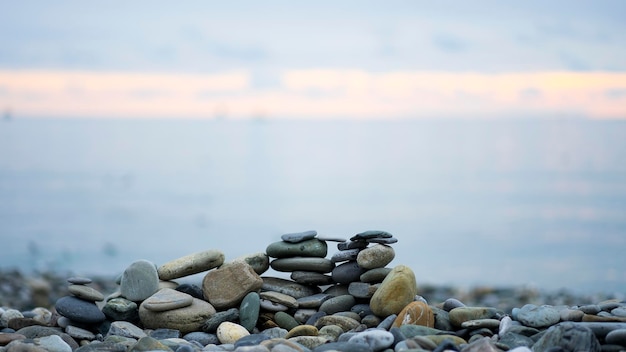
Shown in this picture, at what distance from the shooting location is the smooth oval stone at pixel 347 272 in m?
6.92

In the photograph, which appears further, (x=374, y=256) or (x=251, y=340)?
(x=374, y=256)

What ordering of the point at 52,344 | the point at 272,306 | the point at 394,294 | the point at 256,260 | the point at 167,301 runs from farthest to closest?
the point at 256,260 → the point at 272,306 → the point at 167,301 → the point at 394,294 → the point at 52,344

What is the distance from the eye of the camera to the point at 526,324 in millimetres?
6035

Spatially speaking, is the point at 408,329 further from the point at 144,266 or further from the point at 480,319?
the point at 144,266

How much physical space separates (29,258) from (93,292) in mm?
18134

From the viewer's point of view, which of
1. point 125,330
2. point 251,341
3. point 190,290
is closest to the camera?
point 251,341

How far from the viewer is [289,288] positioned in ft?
23.5

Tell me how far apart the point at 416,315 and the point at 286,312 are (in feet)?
4.14

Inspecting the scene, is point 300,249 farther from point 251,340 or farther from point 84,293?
point 84,293

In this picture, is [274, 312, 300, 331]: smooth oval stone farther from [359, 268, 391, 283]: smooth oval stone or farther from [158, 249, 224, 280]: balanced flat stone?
[158, 249, 224, 280]: balanced flat stone

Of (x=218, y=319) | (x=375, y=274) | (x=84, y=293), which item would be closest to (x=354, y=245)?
(x=375, y=274)

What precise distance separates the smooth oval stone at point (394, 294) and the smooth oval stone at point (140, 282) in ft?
6.54

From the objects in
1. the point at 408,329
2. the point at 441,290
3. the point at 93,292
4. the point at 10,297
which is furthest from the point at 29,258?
the point at 408,329

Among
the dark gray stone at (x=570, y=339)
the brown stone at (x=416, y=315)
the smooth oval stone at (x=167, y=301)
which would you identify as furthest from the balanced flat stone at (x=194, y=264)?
the dark gray stone at (x=570, y=339)
